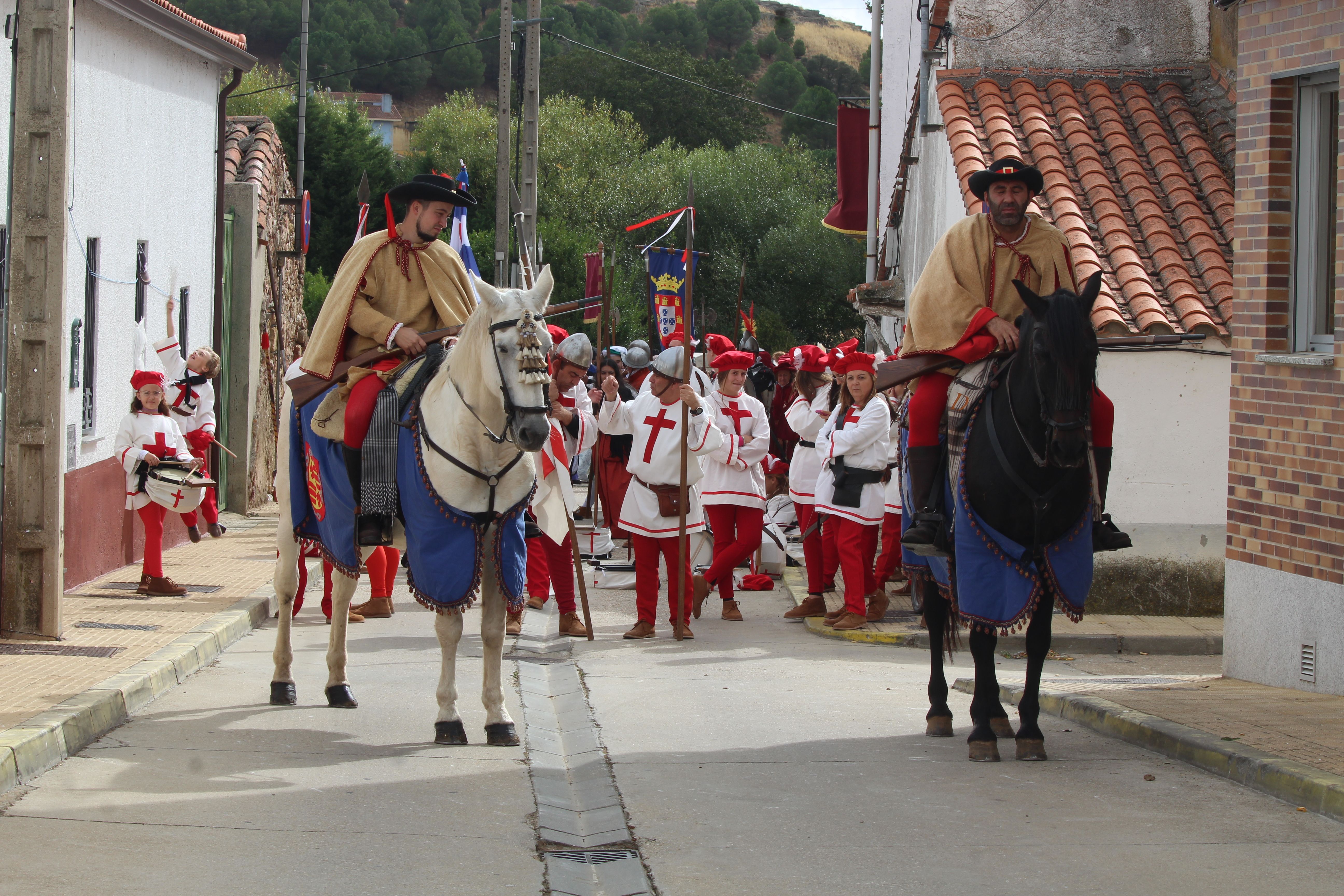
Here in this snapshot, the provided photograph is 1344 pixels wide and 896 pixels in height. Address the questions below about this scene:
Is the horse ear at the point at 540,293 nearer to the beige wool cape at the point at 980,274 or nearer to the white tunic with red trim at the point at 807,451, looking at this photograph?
the beige wool cape at the point at 980,274

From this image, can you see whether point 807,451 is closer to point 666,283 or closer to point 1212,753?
point 1212,753

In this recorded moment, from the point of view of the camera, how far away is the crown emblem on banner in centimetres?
1991

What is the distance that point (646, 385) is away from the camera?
42.6 feet

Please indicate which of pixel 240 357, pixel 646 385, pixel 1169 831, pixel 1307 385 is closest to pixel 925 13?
pixel 646 385

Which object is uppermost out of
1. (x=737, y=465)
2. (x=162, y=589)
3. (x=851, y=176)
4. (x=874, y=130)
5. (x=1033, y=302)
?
(x=874, y=130)

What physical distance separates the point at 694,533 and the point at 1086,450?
20.1ft

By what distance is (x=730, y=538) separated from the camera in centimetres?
1312

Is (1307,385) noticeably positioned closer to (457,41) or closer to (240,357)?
(240,357)

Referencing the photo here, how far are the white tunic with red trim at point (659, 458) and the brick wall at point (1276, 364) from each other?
A: 3.97 metres

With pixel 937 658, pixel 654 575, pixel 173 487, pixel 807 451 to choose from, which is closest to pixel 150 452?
pixel 173 487

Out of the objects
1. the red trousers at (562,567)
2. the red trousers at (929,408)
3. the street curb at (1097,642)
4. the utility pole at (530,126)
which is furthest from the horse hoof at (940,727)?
the utility pole at (530,126)

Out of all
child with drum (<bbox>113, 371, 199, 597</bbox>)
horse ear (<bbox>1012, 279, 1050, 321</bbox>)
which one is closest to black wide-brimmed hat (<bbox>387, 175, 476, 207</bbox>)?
horse ear (<bbox>1012, 279, 1050, 321</bbox>)

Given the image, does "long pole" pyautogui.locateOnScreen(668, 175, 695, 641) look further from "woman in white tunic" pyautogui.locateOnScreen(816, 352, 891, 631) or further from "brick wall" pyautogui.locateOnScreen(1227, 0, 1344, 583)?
"brick wall" pyautogui.locateOnScreen(1227, 0, 1344, 583)

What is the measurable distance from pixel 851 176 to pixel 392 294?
19.4 metres
